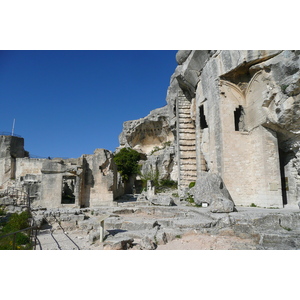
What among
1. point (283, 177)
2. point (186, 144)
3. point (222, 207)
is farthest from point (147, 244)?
point (186, 144)

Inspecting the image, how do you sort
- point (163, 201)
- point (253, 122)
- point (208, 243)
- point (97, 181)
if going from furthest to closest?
point (97, 181) → point (253, 122) → point (163, 201) → point (208, 243)

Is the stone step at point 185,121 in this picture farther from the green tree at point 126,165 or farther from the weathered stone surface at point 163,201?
the green tree at point 126,165

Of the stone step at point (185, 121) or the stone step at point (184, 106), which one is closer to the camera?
the stone step at point (185, 121)

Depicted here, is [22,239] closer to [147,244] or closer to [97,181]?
[147,244]

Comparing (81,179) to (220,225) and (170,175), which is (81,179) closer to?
(220,225)

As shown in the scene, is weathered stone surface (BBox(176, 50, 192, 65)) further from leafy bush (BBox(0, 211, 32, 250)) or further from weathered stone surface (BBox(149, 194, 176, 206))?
leafy bush (BBox(0, 211, 32, 250))

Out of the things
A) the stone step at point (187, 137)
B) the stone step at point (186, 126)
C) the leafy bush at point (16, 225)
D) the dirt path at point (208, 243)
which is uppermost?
the stone step at point (186, 126)

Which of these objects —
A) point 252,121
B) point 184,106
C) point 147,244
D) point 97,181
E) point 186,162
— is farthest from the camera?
point 184,106

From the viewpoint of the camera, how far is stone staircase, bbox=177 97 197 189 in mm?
18381

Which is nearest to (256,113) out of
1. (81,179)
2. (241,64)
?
(241,64)

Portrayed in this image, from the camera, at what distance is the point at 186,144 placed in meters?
19.0

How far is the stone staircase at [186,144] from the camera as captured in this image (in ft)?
60.3

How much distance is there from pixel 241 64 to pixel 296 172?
6.69 meters

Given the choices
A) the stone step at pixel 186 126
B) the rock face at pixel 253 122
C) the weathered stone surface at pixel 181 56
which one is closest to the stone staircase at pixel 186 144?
the stone step at pixel 186 126
